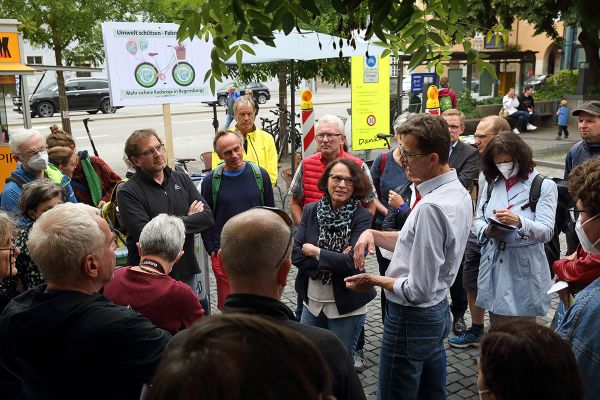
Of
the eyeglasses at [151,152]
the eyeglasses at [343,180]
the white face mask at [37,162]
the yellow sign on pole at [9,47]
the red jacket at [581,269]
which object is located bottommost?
the red jacket at [581,269]

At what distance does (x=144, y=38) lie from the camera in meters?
5.96

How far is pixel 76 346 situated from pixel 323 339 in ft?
3.00

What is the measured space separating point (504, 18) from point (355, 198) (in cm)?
1901

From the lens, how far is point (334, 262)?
135 inches

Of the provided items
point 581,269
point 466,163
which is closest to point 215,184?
point 466,163

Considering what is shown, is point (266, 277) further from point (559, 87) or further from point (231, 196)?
point (559, 87)

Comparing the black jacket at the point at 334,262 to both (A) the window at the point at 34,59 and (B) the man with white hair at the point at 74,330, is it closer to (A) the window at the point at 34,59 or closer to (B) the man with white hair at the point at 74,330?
(B) the man with white hair at the point at 74,330

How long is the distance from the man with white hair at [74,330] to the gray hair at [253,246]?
49cm

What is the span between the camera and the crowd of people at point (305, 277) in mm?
1530

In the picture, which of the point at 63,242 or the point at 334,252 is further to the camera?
the point at 334,252

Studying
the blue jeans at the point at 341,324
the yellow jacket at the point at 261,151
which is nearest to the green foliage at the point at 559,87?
the yellow jacket at the point at 261,151

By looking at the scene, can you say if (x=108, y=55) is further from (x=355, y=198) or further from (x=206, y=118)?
(x=206, y=118)

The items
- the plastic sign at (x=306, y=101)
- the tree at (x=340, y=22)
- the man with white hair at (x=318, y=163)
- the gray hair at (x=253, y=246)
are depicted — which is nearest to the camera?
the gray hair at (x=253, y=246)

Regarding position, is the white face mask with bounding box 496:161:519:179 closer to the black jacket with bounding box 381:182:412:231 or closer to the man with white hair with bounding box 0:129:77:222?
the black jacket with bounding box 381:182:412:231
